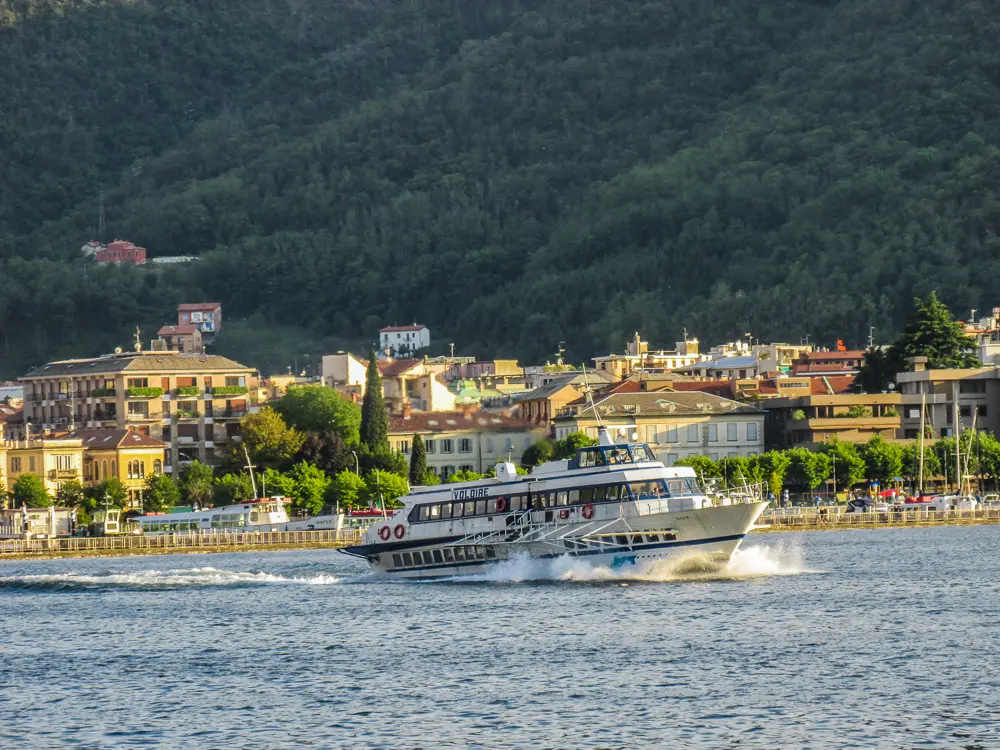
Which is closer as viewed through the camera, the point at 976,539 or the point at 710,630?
the point at 710,630

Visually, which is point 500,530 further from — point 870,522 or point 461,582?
point 870,522

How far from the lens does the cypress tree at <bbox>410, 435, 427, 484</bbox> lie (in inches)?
5699

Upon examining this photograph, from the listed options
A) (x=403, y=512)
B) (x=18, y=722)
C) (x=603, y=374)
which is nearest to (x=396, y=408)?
(x=603, y=374)

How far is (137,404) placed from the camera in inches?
6727

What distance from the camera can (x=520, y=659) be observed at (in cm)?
6494

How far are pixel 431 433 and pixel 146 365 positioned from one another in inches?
957

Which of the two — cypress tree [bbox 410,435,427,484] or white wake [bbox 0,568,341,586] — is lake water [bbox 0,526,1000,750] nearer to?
white wake [bbox 0,568,341,586]

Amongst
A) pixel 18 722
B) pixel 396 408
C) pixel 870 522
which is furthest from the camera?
pixel 396 408

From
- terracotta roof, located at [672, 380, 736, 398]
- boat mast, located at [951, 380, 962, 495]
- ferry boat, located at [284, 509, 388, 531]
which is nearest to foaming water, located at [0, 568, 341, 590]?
ferry boat, located at [284, 509, 388, 531]

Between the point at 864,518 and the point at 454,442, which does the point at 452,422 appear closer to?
the point at 454,442

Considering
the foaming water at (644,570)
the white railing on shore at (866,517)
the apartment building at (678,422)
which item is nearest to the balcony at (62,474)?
the apartment building at (678,422)

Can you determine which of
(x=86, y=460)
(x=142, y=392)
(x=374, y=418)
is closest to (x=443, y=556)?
(x=374, y=418)

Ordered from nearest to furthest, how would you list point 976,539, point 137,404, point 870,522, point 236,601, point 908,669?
1. point 908,669
2. point 236,601
3. point 976,539
4. point 870,522
5. point 137,404

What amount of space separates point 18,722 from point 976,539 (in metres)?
69.9
